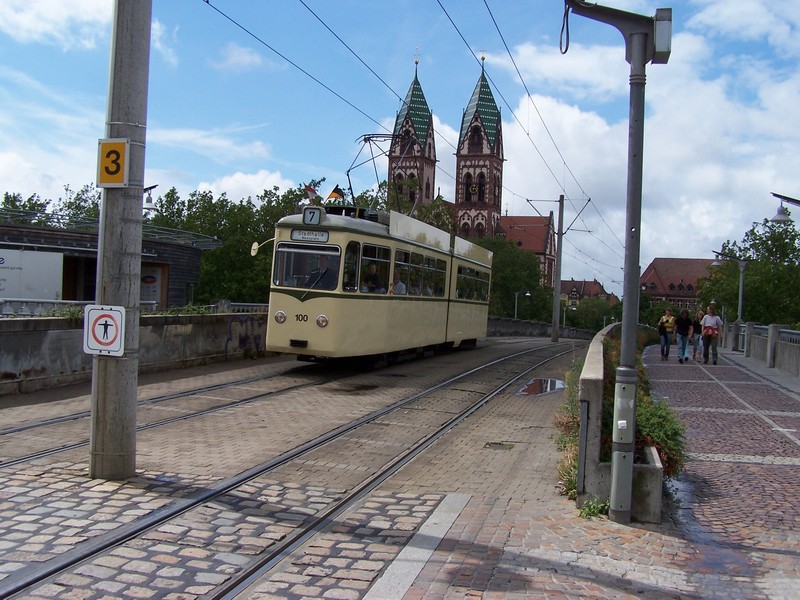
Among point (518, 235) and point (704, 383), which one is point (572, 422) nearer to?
point (704, 383)

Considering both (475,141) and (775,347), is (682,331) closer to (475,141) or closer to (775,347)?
(775,347)

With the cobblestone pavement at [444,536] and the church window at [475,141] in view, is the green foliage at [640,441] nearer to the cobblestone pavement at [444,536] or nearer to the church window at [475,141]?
the cobblestone pavement at [444,536]

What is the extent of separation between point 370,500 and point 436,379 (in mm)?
9280

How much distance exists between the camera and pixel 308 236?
15.2 metres

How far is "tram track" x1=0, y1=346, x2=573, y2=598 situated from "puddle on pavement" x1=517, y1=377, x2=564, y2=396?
0.55 metres

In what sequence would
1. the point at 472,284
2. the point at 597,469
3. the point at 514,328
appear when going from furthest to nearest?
Answer: the point at 514,328 → the point at 472,284 → the point at 597,469

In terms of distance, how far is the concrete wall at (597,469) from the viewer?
6.43 m

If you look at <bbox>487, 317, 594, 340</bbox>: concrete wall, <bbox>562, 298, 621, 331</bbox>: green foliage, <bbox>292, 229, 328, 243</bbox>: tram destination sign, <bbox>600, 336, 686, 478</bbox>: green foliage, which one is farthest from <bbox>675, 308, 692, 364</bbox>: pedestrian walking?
<bbox>562, 298, 621, 331</bbox>: green foliage

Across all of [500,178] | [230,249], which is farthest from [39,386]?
[500,178]

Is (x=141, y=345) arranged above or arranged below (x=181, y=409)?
above

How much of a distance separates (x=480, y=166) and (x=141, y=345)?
10790cm

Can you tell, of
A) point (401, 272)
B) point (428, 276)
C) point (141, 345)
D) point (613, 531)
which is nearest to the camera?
point (613, 531)

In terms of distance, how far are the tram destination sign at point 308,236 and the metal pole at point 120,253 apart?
7919 mm

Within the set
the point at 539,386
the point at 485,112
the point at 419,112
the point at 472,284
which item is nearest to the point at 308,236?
the point at 539,386
